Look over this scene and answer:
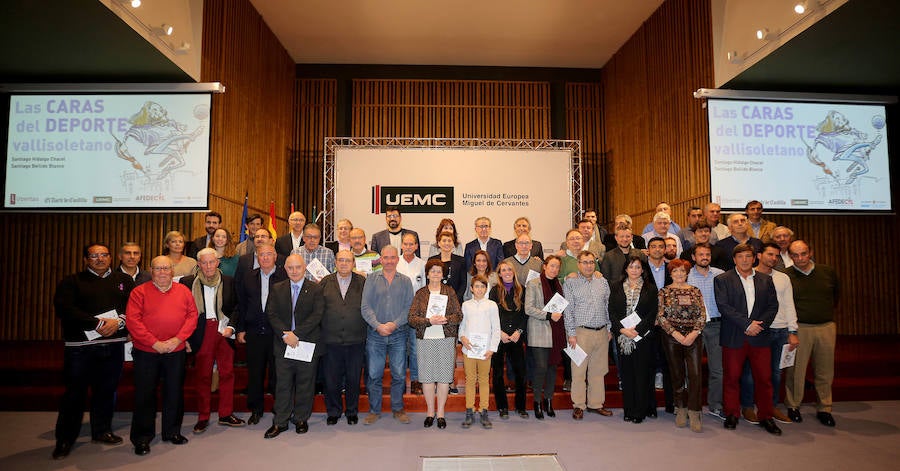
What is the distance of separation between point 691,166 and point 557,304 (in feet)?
14.0

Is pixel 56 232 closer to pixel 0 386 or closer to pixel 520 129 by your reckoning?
pixel 0 386

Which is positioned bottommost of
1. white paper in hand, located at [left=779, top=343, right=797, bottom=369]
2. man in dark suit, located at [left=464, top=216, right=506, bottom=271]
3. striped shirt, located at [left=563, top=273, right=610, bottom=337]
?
white paper in hand, located at [left=779, top=343, right=797, bottom=369]

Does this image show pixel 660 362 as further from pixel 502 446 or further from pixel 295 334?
pixel 295 334

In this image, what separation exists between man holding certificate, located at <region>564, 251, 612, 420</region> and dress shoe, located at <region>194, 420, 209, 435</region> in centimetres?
315

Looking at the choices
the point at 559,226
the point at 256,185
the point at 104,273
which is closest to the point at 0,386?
the point at 104,273

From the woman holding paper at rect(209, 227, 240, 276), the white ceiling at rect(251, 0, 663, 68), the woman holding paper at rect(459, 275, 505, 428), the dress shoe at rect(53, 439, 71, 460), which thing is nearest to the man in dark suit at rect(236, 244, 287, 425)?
the woman holding paper at rect(209, 227, 240, 276)

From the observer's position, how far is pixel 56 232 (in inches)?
264

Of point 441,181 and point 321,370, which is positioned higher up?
point 441,181

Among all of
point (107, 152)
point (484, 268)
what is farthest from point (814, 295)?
point (107, 152)

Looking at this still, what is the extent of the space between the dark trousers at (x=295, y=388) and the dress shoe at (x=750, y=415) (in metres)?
3.76

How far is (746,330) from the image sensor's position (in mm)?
4141

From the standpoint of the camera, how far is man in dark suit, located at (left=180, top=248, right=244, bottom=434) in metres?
4.14

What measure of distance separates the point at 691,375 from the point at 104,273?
482 cm

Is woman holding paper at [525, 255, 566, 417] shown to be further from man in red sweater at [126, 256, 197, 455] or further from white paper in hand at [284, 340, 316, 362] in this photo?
man in red sweater at [126, 256, 197, 455]
